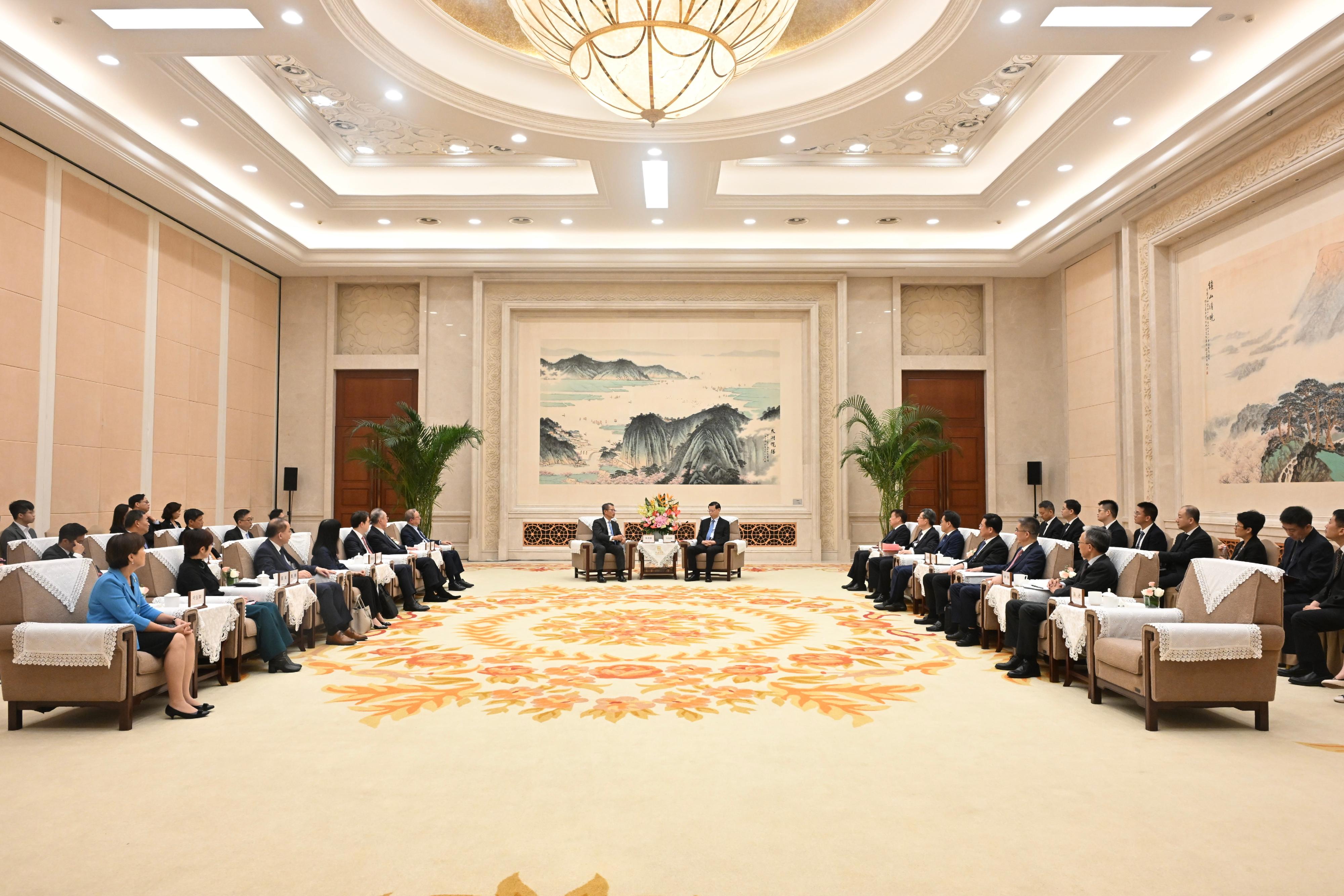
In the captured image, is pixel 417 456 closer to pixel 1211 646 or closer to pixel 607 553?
pixel 607 553

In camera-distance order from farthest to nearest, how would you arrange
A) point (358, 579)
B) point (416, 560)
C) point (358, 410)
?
point (358, 410) → point (416, 560) → point (358, 579)

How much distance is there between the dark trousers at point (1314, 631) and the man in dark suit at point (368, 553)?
811 centimetres

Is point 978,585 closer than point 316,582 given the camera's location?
No

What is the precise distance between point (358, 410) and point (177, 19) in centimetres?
856

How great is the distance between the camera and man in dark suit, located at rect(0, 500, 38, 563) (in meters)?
8.30

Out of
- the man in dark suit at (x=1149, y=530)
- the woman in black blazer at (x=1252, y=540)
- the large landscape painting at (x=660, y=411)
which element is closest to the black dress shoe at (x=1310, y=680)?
the woman in black blazer at (x=1252, y=540)

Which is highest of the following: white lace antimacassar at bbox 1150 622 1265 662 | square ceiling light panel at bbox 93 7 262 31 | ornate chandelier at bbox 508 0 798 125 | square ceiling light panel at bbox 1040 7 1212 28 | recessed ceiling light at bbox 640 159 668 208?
recessed ceiling light at bbox 640 159 668 208

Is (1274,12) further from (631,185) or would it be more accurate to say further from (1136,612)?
(631,185)

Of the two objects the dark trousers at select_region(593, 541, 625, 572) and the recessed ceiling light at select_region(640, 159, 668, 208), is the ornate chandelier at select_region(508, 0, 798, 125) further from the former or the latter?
the dark trousers at select_region(593, 541, 625, 572)

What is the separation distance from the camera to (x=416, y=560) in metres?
10.3

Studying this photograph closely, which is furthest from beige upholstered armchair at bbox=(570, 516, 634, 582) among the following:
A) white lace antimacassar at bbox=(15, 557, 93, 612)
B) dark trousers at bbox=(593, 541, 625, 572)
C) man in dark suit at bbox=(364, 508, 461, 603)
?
white lace antimacassar at bbox=(15, 557, 93, 612)

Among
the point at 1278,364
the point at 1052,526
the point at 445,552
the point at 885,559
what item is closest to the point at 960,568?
the point at 885,559

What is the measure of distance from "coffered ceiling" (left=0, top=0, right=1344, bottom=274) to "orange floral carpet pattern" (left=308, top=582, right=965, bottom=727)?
5.76 m

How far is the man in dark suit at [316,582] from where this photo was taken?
7.41m
